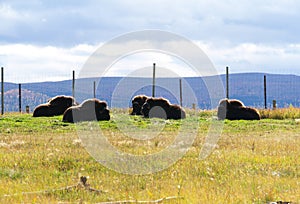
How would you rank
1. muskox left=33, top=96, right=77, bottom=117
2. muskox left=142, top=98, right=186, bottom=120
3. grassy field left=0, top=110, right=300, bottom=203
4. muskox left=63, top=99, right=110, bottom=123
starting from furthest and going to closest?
muskox left=33, top=96, right=77, bottom=117 → muskox left=142, top=98, right=186, bottom=120 → muskox left=63, top=99, right=110, bottom=123 → grassy field left=0, top=110, right=300, bottom=203

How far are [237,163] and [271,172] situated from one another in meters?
1.11

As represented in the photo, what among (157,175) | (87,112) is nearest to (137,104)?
(87,112)

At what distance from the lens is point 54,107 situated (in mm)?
32344

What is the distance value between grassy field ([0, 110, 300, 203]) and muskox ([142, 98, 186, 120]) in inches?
609

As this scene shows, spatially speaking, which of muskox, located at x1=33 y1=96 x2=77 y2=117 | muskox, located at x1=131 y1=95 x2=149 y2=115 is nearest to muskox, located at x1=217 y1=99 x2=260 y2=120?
muskox, located at x1=131 y1=95 x2=149 y2=115

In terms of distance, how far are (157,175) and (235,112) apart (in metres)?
21.2

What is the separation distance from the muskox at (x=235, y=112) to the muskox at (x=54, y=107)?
8.96 metres

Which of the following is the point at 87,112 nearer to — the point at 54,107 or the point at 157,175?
the point at 54,107

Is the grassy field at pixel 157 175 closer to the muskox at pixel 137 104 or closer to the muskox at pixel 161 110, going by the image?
the muskox at pixel 161 110

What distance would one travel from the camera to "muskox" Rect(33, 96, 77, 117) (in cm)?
3166

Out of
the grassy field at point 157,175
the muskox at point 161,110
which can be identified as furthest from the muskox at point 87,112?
the grassy field at point 157,175

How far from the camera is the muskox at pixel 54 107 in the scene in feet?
104

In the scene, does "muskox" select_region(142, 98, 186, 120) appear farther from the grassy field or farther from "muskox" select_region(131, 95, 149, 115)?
the grassy field

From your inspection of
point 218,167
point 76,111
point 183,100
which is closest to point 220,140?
point 218,167
